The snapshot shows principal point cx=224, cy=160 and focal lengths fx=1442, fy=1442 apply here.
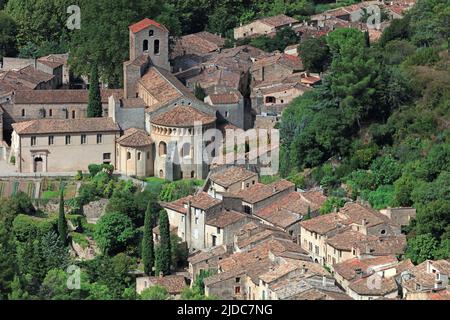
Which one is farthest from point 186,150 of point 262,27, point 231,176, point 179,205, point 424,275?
point 262,27

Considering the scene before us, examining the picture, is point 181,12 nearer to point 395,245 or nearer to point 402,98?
point 402,98

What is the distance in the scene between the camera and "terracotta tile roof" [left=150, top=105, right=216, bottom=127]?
2264 inches

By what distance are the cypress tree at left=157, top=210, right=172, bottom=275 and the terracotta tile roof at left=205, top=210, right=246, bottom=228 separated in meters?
1.96

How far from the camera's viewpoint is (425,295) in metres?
44.4

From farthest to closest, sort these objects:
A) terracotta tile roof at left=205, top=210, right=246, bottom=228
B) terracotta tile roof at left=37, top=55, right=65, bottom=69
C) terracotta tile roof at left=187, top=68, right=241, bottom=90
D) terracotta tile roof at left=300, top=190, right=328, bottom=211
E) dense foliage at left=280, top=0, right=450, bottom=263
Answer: terracotta tile roof at left=37, top=55, right=65, bottom=69 < terracotta tile roof at left=187, top=68, right=241, bottom=90 < dense foliage at left=280, top=0, right=450, bottom=263 < terracotta tile roof at left=300, top=190, right=328, bottom=211 < terracotta tile roof at left=205, top=210, right=246, bottom=228

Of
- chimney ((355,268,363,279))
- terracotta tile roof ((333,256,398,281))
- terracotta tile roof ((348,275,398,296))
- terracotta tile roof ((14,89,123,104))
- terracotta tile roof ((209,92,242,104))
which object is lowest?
terracotta tile roof ((333,256,398,281))

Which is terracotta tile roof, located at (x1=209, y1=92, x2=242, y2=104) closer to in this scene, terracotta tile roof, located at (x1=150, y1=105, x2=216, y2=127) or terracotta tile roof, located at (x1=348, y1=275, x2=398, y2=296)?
terracotta tile roof, located at (x1=150, y1=105, x2=216, y2=127)

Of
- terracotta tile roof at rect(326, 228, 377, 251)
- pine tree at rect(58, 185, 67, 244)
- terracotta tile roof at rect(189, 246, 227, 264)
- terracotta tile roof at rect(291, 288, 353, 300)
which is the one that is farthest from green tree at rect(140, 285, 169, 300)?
pine tree at rect(58, 185, 67, 244)

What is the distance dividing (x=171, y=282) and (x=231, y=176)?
334 inches

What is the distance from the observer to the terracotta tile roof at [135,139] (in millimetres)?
57906

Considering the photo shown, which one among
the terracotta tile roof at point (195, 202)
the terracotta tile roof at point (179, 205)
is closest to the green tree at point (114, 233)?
the terracotta tile roof at point (179, 205)

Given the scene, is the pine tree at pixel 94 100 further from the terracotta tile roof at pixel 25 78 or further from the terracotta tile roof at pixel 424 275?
the terracotta tile roof at pixel 424 275

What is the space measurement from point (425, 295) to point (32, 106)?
23380mm
